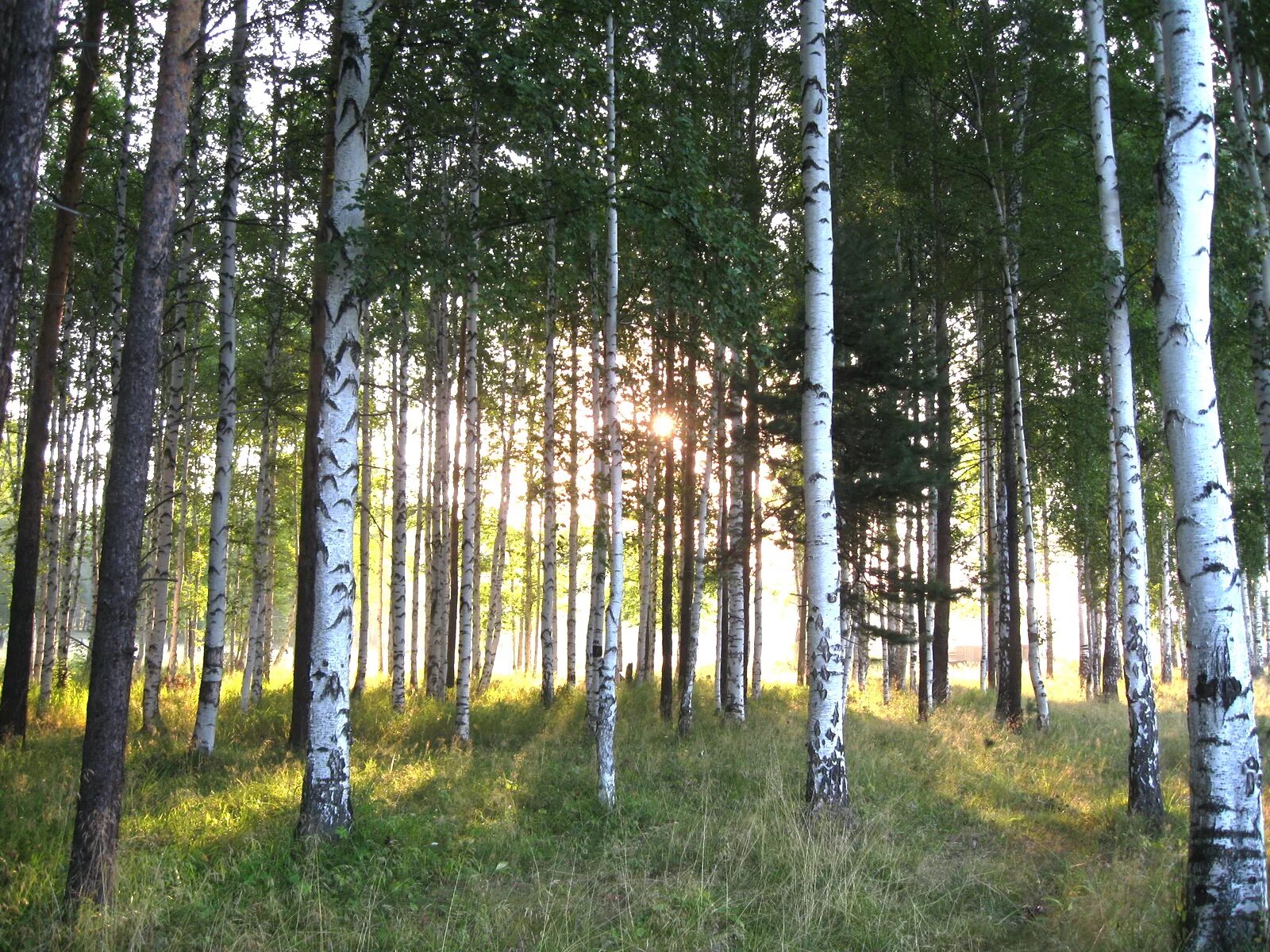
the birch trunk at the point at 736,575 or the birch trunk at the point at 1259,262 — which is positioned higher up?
the birch trunk at the point at 1259,262

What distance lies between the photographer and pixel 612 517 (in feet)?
27.8

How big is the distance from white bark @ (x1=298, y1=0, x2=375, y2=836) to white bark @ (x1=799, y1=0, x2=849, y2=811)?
4103mm

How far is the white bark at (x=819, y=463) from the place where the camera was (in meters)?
7.18

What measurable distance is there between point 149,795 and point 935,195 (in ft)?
49.7

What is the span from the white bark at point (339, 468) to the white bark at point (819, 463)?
162 inches

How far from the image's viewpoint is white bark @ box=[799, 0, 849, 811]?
7176 millimetres

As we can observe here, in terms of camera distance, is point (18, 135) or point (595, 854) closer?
point (18, 135)

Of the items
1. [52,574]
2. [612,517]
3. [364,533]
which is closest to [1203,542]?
[612,517]

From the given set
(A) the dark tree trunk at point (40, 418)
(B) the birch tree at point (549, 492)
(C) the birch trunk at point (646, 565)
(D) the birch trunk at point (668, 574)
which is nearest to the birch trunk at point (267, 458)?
(A) the dark tree trunk at point (40, 418)

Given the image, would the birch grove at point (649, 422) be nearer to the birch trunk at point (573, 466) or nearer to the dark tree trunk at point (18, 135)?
the dark tree trunk at point (18, 135)

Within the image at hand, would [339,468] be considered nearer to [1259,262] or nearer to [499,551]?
[1259,262]

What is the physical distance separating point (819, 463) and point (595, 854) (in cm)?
400

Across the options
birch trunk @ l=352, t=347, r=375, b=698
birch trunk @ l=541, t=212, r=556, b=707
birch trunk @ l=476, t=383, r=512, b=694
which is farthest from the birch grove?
birch trunk @ l=352, t=347, r=375, b=698

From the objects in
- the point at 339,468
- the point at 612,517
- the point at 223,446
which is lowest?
the point at 612,517
